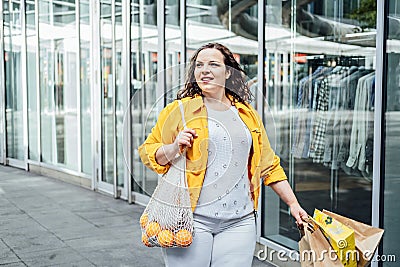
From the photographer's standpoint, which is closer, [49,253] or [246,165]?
[246,165]

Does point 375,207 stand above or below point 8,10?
below

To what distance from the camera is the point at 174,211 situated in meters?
2.81

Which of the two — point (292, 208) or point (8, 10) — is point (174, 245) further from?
point (8, 10)

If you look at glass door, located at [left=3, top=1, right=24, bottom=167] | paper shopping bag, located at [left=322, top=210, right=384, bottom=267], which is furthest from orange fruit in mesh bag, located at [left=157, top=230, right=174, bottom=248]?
glass door, located at [left=3, top=1, right=24, bottom=167]

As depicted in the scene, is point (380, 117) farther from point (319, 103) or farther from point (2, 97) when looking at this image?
point (2, 97)

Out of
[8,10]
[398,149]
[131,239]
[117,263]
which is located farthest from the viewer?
[8,10]

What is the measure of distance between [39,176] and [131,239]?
4.88 meters

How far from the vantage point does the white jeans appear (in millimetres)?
2871

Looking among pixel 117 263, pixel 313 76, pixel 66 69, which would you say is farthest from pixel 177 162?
pixel 66 69

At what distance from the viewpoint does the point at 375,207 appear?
4.35 metres

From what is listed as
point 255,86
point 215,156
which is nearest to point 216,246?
point 215,156

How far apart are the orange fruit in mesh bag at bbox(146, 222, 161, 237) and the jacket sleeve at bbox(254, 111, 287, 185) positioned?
59 centimetres

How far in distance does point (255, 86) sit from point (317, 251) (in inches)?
112

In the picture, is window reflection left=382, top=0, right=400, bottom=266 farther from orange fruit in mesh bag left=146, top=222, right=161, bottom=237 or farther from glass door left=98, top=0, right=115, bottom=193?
glass door left=98, top=0, right=115, bottom=193
